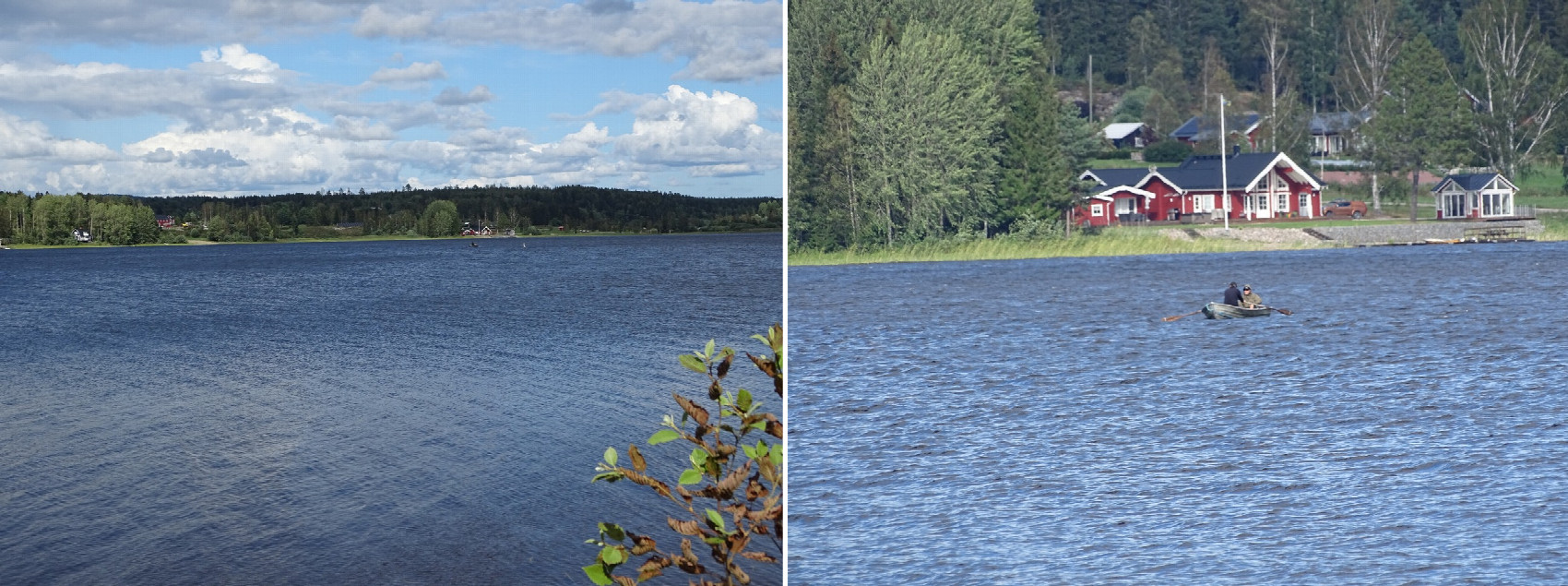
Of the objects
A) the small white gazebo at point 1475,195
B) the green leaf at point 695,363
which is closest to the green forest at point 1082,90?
the small white gazebo at point 1475,195

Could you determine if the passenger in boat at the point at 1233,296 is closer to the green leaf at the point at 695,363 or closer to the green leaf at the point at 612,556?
the green leaf at the point at 695,363

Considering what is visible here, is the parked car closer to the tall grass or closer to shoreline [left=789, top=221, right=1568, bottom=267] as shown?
shoreline [left=789, top=221, right=1568, bottom=267]

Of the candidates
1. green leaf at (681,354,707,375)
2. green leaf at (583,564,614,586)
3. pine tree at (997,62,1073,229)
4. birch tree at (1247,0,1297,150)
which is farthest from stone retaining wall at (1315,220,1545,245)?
green leaf at (583,564,614,586)

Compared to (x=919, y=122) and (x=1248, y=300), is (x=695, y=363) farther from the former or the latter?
(x=919, y=122)

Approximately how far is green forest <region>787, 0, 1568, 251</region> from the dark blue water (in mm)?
6647

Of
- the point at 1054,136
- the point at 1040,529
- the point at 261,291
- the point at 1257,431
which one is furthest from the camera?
the point at 261,291

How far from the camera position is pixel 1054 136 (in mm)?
49812

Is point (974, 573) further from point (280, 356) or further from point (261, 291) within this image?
point (261, 291)

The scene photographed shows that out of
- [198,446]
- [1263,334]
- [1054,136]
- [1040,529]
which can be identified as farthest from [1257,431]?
[1054,136]

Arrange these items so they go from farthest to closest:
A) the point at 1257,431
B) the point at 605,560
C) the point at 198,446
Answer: the point at 198,446, the point at 1257,431, the point at 605,560

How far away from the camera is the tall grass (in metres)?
49.3

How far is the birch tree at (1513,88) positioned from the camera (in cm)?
5366

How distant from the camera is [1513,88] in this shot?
5422 centimetres

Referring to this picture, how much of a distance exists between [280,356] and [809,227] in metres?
14.5
